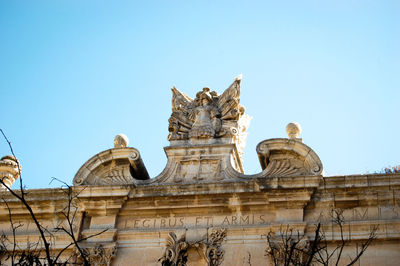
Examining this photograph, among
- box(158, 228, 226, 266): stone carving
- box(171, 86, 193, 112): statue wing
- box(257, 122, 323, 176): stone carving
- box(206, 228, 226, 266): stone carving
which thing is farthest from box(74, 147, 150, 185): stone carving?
box(257, 122, 323, 176): stone carving

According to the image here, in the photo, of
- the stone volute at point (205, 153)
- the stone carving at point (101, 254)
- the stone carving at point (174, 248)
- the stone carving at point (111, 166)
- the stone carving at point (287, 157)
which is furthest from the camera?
the stone carving at point (111, 166)

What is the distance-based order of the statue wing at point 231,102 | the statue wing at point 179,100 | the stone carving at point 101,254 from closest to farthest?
the stone carving at point 101,254, the statue wing at point 231,102, the statue wing at point 179,100

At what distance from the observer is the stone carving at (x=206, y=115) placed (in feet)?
50.2

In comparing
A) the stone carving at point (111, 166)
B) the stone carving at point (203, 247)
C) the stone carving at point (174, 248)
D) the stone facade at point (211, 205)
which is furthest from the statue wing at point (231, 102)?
the stone carving at point (174, 248)

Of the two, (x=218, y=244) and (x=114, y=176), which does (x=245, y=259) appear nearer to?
(x=218, y=244)

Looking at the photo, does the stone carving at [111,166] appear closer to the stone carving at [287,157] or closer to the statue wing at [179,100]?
the statue wing at [179,100]

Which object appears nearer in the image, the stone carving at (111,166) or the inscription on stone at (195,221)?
the inscription on stone at (195,221)

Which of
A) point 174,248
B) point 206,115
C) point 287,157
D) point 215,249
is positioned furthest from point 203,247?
point 206,115

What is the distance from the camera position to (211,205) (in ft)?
45.4

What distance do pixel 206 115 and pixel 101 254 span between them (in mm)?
4270

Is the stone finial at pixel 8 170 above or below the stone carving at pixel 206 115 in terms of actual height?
below

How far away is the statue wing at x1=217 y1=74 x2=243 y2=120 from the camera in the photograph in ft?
51.3

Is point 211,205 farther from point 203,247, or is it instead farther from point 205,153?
point 205,153

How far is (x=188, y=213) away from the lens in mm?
13961
